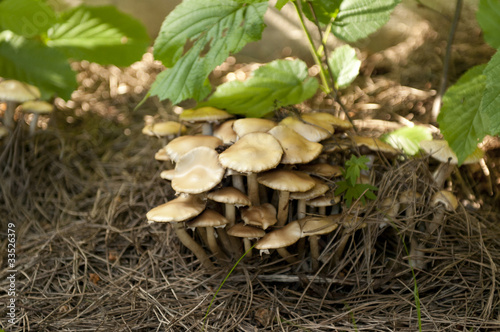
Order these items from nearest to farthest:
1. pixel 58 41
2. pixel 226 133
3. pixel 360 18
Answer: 1. pixel 226 133
2. pixel 360 18
3. pixel 58 41

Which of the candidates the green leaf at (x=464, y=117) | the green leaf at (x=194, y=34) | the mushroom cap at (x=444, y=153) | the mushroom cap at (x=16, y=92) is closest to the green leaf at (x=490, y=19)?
the green leaf at (x=464, y=117)

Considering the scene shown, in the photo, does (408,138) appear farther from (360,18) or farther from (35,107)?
(35,107)

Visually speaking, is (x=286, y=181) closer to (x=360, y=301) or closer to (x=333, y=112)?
(x=360, y=301)

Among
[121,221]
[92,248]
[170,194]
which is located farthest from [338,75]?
[92,248]

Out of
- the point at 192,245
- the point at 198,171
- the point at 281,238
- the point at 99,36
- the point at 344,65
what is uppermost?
the point at 99,36

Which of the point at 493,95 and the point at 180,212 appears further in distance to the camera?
the point at 180,212

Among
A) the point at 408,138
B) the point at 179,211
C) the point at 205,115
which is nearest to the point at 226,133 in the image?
the point at 205,115

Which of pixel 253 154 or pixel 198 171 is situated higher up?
pixel 253 154
